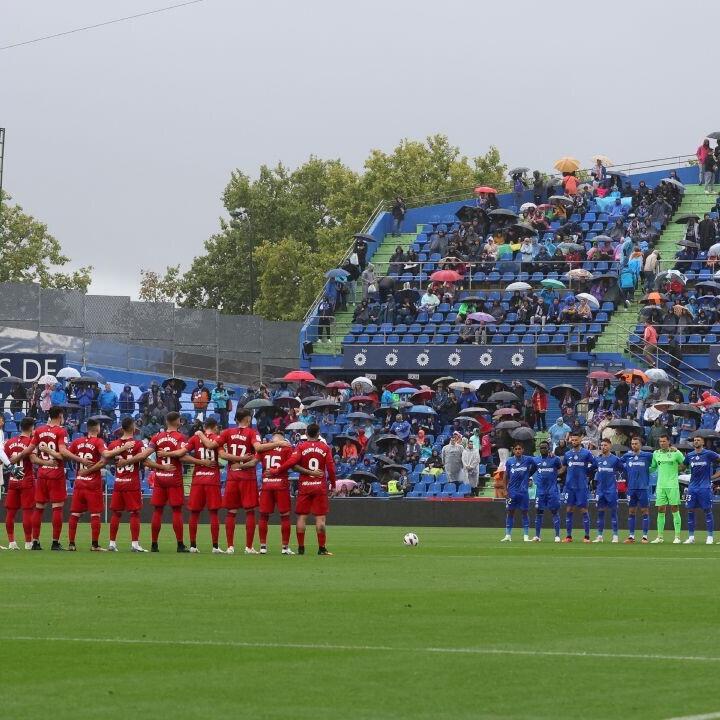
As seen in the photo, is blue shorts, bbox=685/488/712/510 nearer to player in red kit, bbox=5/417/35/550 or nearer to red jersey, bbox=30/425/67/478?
red jersey, bbox=30/425/67/478

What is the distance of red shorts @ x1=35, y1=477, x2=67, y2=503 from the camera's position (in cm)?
2796

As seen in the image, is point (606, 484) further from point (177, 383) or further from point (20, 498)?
point (177, 383)

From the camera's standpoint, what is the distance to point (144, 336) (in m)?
58.8

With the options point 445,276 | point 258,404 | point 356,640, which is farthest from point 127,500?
point 445,276

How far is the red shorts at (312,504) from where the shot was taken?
1024 inches

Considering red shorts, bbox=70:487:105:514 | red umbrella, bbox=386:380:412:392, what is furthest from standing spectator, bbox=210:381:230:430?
red shorts, bbox=70:487:105:514

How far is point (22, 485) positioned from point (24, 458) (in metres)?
0.68

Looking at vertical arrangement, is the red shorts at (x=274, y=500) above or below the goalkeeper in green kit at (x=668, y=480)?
below

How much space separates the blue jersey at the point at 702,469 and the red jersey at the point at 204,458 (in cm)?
1027

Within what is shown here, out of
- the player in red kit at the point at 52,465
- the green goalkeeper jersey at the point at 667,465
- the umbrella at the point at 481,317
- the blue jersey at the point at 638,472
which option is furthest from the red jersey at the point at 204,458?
the umbrella at the point at 481,317

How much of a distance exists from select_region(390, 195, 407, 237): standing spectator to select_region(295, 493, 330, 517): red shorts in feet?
134

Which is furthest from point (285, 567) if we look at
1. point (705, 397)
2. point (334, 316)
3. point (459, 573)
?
point (334, 316)

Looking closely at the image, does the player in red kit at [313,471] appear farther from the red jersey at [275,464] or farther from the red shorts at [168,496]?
the red shorts at [168,496]

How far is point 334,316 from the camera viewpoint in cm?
6078
